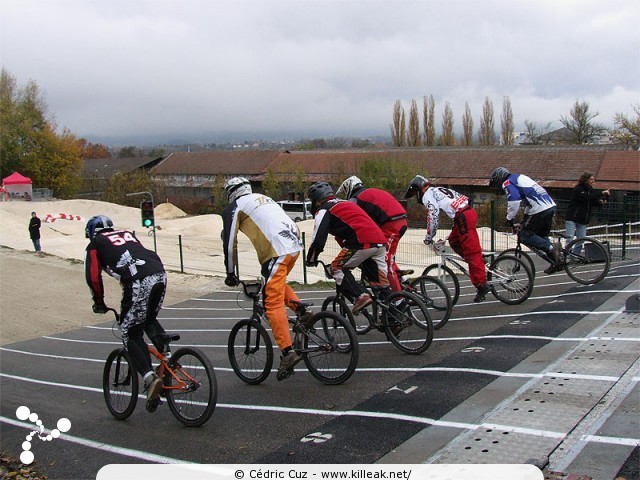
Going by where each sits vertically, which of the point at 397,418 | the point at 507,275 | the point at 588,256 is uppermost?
the point at 588,256

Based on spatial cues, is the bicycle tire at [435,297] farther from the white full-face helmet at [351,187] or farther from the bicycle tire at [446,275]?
the white full-face helmet at [351,187]

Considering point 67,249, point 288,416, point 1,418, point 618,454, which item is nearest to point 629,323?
point 618,454

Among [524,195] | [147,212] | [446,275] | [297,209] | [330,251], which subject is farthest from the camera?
[297,209]

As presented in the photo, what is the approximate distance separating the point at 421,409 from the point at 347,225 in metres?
2.47

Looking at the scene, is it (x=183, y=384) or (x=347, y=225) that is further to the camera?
(x=347, y=225)

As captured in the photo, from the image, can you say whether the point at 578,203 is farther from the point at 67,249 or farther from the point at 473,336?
the point at 67,249

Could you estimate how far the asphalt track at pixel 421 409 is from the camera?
456cm

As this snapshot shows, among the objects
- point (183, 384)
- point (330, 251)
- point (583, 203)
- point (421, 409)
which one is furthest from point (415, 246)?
point (183, 384)

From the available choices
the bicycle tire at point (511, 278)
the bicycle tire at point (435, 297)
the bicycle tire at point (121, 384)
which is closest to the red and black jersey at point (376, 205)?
the bicycle tire at point (435, 297)

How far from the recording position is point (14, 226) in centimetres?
3909

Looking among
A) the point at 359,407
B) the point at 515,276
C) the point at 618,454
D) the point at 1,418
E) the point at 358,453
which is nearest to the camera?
the point at 618,454

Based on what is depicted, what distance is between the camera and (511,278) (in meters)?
9.14

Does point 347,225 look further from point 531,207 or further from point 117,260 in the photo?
point 531,207

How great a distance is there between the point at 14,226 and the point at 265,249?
3798cm
